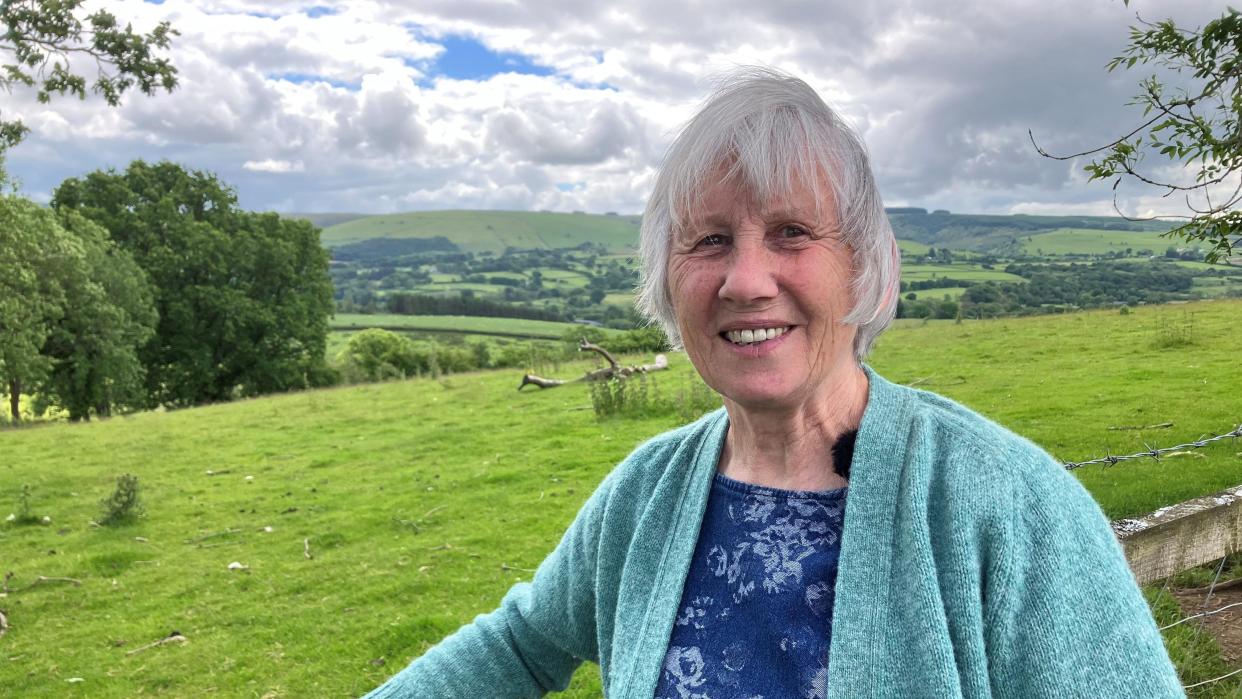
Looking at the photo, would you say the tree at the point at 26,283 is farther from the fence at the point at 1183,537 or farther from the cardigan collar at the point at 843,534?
the fence at the point at 1183,537

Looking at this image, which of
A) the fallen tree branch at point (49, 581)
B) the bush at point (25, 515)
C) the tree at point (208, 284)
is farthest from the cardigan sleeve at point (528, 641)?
the tree at point (208, 284)

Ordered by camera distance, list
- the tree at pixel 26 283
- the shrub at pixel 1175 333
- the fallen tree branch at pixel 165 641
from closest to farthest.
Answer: the fallen tree branch at pixel 165 641, the tree at pixel 26 283, the shrub at pixel 1175 333

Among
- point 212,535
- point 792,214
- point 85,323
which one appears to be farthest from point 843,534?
point 85,323

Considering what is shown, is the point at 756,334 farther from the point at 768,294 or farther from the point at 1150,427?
the point at 1150,427

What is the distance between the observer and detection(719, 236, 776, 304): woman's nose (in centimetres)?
174

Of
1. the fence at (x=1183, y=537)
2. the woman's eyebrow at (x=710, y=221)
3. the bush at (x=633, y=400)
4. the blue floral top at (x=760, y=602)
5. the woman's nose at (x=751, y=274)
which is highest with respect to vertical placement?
the woman's eyebrow at (x=710, y=221)

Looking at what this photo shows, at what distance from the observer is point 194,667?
21.7 ft

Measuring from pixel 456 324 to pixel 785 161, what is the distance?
6883 centimetres

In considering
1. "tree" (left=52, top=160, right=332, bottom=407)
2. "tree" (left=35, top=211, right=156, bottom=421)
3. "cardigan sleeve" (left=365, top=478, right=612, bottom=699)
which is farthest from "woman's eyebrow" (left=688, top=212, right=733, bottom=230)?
"tree" (left=52, top=160, right=332, bottom=407)

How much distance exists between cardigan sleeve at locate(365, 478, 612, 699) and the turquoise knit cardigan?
20cm

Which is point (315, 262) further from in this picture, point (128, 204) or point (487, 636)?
point (487, 636)

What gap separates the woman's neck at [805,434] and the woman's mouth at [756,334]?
0.17 m

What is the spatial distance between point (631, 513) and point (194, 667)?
618 centimetres

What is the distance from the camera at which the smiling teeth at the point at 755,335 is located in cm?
179
